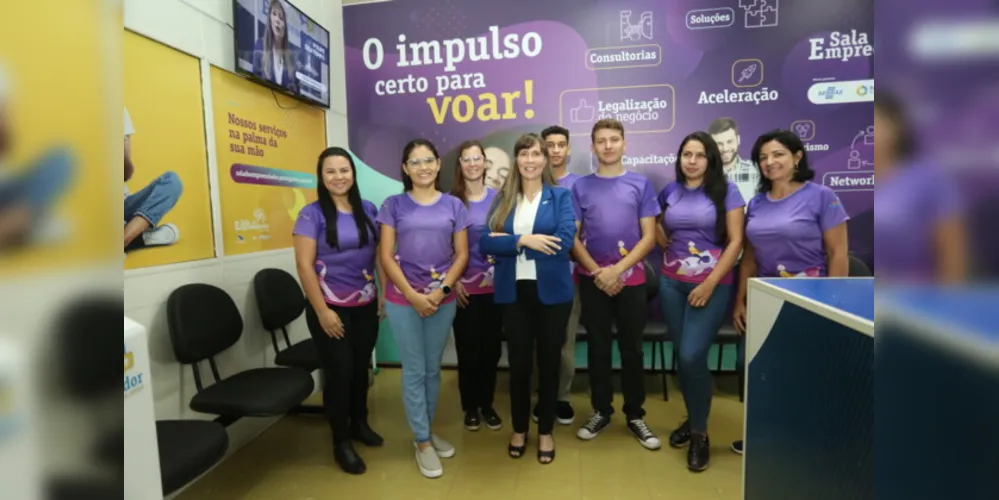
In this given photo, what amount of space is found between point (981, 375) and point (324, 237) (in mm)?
2279

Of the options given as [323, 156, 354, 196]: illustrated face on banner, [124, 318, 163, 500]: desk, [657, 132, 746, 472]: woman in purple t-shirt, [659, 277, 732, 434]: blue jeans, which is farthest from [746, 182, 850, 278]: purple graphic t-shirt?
[124, 318, 163, 500]: desk

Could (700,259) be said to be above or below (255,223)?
below

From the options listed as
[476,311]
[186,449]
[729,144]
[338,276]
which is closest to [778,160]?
[729,144]

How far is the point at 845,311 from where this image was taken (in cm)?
98

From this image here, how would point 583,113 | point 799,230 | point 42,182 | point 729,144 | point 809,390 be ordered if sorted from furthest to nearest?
point 583,113
point 729,144
point 799,230
point 809,390
point 42,182

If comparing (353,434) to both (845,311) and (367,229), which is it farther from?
(845,311)

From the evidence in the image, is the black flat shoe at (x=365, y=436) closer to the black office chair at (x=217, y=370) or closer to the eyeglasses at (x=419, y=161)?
the black office chair at (x=217, y=370)

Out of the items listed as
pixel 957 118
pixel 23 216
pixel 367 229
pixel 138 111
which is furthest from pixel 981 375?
pixel 138 111

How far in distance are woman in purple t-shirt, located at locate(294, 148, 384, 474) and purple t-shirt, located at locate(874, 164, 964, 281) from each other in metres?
2.22

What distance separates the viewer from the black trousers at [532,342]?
2222 millimetres

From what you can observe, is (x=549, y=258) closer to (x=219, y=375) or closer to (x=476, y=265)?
(x=476, y=265)

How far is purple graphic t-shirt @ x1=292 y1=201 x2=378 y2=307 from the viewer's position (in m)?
2.24

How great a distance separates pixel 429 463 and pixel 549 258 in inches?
45.0

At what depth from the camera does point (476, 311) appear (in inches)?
107
